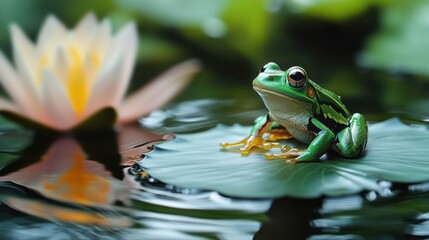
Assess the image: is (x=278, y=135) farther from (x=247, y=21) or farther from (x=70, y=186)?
(x=247, y=21)

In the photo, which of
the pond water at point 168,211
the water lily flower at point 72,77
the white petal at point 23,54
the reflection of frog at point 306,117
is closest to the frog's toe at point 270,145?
the reflection of frog at point 306,117

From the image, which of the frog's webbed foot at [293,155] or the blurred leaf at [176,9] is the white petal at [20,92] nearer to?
the frog's webbed foot at [293,155]

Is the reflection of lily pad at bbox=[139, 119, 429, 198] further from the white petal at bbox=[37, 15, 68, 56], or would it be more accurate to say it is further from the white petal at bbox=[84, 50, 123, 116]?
the white petal at bbox=[37, 15, 68, 56]

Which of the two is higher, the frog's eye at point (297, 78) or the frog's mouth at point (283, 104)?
the frog's eye at point (297, 78)

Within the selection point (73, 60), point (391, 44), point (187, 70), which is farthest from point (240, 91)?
point (391, 44)

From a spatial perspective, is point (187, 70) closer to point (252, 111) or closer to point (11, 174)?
point (252, 111)

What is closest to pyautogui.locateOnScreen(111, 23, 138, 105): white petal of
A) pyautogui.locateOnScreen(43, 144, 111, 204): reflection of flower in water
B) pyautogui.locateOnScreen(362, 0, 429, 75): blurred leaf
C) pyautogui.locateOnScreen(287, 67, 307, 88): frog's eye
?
pyautogui.locateOnScreen(43, 144, 111, 204): reflection of flower in water
